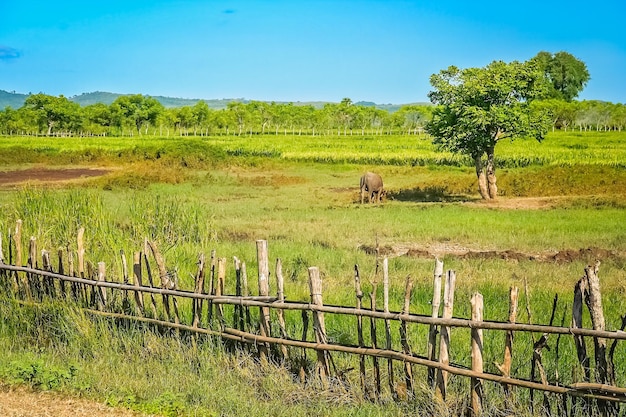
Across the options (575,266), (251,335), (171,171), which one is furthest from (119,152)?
(251,335)

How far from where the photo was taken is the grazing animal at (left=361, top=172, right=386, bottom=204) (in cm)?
2362

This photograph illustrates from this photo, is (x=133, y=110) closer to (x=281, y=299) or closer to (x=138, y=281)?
(x=138, y=281)

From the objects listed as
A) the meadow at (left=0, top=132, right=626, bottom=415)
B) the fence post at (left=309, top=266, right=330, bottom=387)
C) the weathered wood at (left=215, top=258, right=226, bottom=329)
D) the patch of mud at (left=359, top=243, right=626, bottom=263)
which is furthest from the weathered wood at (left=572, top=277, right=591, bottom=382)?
the patch of mud at (left=359, top=243, right=626, bottom=263)

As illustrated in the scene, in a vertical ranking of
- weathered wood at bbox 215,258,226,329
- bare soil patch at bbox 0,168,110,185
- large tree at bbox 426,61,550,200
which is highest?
large tree at bbox 426,61,550,200

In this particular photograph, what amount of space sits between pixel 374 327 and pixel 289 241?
9.14m

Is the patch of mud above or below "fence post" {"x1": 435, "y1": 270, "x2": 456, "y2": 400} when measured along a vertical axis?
below

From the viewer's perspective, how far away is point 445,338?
5391 millimetres

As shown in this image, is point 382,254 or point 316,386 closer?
point 316,386

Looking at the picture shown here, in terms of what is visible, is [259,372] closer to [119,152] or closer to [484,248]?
[484,248]

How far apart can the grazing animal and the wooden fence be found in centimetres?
1543

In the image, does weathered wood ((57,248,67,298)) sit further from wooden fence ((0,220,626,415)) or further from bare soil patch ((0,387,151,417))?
bare soil patch ((0,387,151,417))

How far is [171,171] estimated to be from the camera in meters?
32.3

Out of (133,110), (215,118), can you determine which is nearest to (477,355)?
(133,110)

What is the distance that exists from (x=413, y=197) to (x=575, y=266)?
13.9 meters
